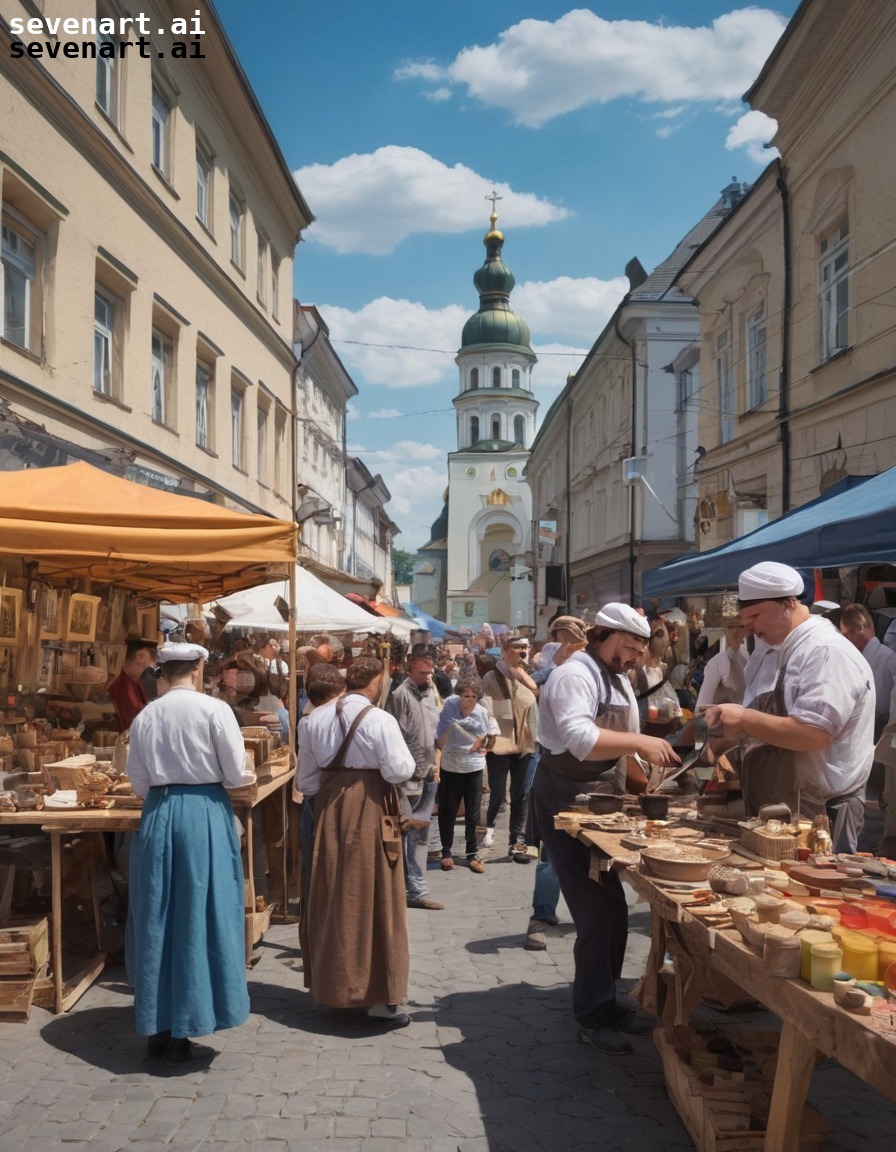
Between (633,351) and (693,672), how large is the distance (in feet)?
55.3

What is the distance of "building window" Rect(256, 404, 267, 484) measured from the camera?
21.4 m

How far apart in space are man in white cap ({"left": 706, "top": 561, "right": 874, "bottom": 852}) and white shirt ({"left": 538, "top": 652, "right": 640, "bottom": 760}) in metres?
0.52

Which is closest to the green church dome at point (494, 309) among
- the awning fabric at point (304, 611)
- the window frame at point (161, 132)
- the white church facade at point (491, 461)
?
the white church facade at point (491, 461)

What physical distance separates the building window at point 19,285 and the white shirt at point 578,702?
25.7 feet

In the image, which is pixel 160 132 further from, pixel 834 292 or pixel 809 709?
pixel 809 709

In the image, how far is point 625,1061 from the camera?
14.6 feet

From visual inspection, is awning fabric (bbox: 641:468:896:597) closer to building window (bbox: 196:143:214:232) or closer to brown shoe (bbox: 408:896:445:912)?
brown shoe (bbox: 408:896:445:912)

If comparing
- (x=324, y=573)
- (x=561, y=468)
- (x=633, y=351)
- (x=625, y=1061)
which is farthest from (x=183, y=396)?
(x=561, y=468)

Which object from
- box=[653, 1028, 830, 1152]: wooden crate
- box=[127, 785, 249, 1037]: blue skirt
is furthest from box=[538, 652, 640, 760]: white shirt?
box=[127, 785, 249, 1037]: blue skirt

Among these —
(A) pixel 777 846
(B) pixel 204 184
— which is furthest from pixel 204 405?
(A) pixel 777 846

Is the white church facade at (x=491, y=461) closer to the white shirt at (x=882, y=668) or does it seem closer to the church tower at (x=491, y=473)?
the church tower at (x=491, y=473)

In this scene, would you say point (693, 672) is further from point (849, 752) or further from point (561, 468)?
point (561, 468)

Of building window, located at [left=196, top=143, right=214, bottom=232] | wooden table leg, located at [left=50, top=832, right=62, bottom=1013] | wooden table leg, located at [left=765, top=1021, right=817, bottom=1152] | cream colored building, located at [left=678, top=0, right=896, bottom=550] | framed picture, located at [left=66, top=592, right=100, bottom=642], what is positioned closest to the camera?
wooden table leg, located at [left=765, top=1021, right=817, bottom=1152]

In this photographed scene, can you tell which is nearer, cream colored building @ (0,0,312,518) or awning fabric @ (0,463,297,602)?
awning fabric @ (0,463,297,602)
